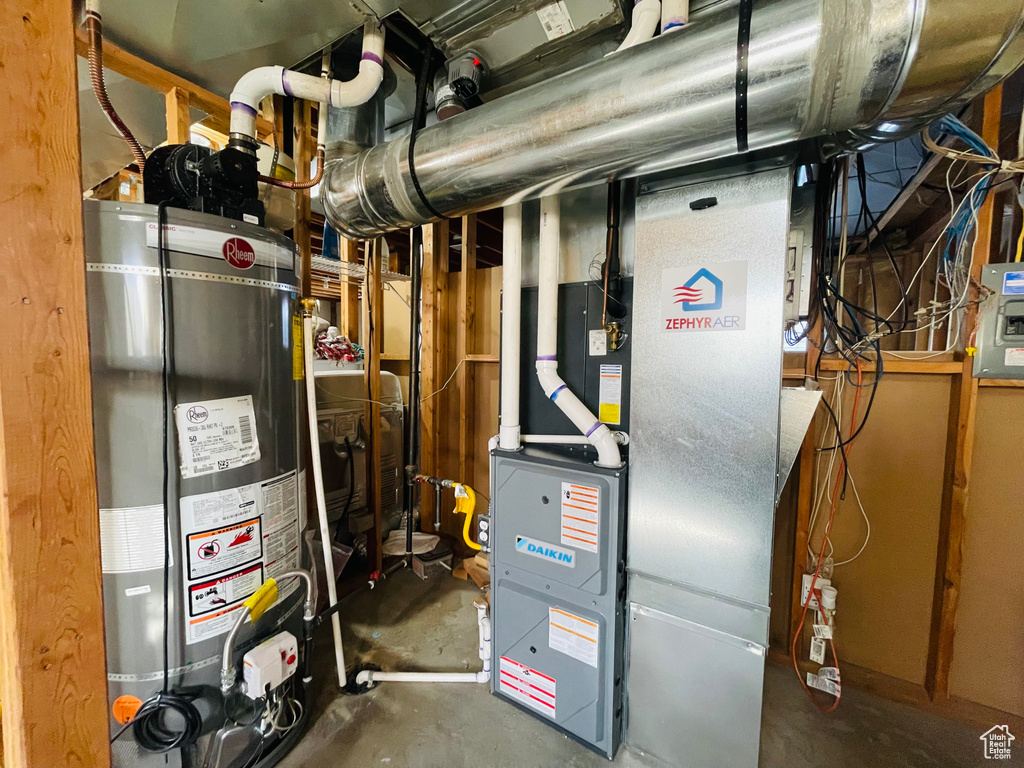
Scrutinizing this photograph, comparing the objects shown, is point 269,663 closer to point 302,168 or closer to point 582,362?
point 582,362

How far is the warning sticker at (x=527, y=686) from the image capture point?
1.42 m

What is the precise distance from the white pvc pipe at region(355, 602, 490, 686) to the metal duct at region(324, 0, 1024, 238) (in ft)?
5.55

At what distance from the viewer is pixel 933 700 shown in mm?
1481

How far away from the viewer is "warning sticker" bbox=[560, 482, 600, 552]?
4.10ft

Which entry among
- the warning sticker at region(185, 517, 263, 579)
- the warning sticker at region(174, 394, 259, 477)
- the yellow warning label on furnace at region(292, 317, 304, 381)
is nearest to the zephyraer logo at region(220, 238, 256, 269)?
the yellow warning label on furnace at region(292, 317, 304, 381)

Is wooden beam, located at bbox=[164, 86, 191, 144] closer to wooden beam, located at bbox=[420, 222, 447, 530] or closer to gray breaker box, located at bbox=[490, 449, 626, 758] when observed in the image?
wooden beam, located at bbox=[420, 222, 447, 530]

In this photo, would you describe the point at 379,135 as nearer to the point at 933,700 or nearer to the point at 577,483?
the point at 577,483

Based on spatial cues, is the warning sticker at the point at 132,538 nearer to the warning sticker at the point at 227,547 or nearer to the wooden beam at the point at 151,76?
the warning sticker at the point at 227,547

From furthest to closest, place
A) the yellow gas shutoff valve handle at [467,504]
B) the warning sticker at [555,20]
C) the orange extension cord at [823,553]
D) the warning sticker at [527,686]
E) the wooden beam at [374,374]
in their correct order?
the wooden beam at [374,374] < the yellow gas shutoff valve handle at [467,504] < the orange extension cord at [823,553] < the warning sticker at [527,686] < the warning sticker at [555,20]

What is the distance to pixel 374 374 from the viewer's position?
2.23m

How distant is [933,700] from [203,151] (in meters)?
3.29

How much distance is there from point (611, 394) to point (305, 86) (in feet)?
5.12

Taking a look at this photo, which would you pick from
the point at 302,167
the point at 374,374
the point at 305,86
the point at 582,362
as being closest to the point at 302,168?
the point at 302,167

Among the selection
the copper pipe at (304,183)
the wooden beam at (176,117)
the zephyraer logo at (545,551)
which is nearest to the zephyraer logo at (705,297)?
the zephyraer logo at (545,551)
